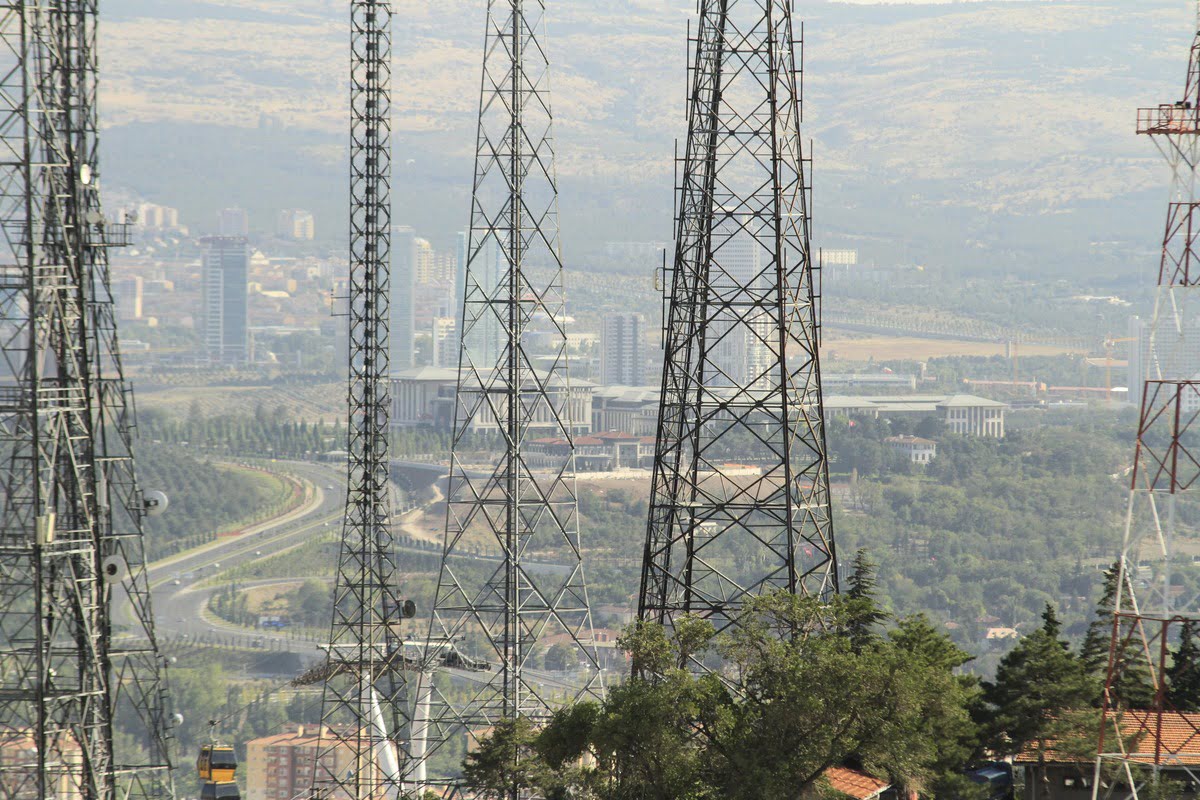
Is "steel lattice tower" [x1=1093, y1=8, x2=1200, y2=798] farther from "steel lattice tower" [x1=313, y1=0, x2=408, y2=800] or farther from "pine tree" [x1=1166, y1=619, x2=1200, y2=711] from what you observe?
"steel lattice tower" [x1=313, y1=0, x2=408, y2=800]

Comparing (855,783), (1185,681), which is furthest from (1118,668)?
(855,783)

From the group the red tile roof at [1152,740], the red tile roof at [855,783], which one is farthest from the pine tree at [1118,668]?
the red tile roof at [855,783]

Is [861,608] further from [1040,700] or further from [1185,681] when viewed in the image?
[1185,681]

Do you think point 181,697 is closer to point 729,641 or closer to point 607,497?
point 607,497

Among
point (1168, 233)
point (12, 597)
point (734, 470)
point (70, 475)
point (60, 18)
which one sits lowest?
point (734, 470)

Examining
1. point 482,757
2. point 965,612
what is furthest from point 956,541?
point 482,757

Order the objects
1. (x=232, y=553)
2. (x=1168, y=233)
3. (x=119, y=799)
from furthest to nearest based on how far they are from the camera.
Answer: (x=232, y=553) < (x=119, y=799) < (x=1168, y=233)

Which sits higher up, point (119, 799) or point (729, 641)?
point (729, 641)

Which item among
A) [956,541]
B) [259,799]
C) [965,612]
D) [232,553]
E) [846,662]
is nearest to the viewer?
[846,662]
